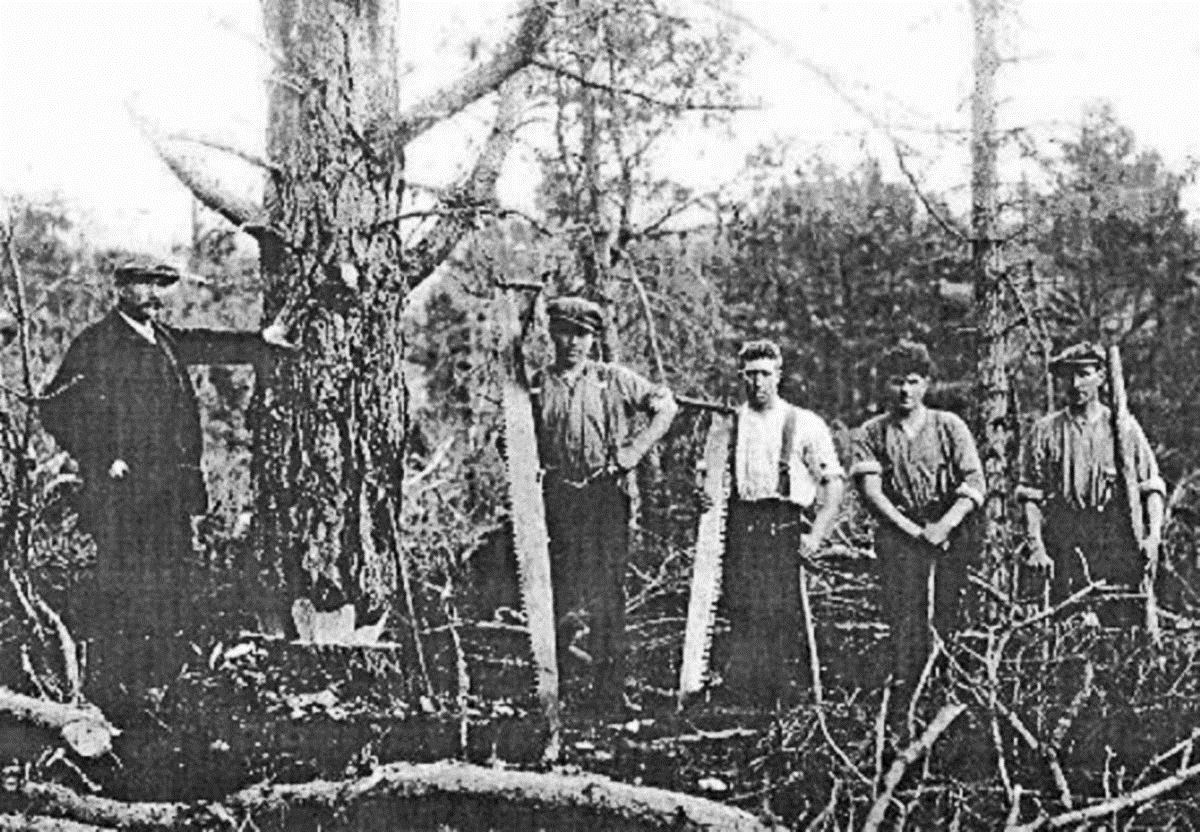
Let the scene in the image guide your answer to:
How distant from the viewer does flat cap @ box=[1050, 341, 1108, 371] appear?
7.21m

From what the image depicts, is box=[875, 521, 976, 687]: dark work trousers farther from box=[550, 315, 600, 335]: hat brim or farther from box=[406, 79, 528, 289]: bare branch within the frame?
box=[406, 79, 528, 289]: bare branch

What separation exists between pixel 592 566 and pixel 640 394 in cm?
75

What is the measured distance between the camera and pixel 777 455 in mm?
6754

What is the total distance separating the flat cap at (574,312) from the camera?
675 cm

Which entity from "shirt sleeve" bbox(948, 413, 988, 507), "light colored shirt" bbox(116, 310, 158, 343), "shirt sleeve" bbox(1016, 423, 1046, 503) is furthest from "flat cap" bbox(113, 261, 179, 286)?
"shirt sleeve" bbox(1016, 423, 1046, 503)

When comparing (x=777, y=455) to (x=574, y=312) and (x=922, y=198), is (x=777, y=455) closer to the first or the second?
→ (x=574, y=312)

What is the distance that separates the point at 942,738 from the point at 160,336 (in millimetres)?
3521

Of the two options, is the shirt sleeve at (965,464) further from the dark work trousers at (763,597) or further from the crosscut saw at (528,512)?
the crosscut saw at (528,512)

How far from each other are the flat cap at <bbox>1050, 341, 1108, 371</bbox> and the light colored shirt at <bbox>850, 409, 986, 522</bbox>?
1.93 ft

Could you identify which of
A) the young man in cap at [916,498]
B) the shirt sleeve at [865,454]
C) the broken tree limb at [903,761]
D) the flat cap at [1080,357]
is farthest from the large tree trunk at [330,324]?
the flat cap at [1080,357]

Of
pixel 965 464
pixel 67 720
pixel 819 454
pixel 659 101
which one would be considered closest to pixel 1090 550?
pixel 965 464

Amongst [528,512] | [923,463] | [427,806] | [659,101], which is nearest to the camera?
[427,806]

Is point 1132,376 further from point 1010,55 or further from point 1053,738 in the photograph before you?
point 1053,738

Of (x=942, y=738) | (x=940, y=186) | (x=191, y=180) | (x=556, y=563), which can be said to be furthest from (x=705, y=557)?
(x=191, y=180)
